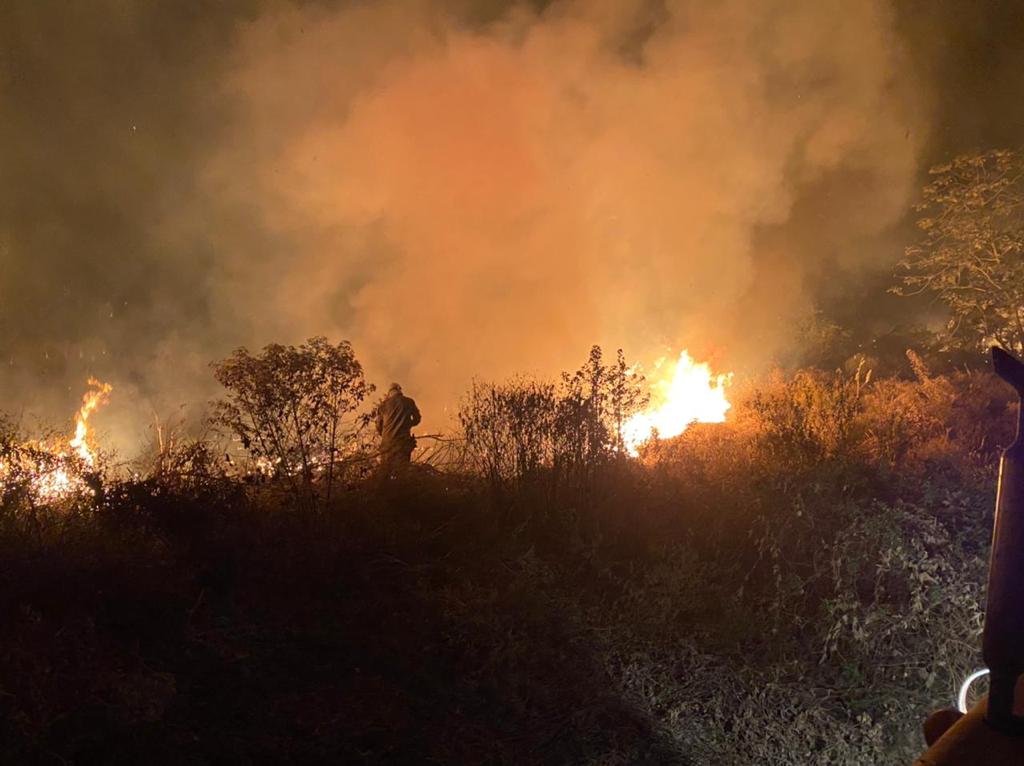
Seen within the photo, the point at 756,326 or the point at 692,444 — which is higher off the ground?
the point at 756,326

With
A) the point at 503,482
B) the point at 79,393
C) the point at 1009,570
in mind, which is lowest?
the point at 1009,570

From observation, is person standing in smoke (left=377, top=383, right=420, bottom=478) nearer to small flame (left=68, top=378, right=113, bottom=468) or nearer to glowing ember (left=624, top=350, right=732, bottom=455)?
A: small flame (left=68, top=378, right=113, bottom=468)

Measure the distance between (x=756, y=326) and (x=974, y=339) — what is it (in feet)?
19.7

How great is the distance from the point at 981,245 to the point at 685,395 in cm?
552

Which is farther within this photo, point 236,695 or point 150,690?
point 236,695

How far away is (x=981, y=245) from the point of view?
37.4 ft

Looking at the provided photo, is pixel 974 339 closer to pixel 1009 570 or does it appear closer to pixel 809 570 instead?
pixel 809 570

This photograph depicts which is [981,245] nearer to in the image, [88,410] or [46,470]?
[46,470]

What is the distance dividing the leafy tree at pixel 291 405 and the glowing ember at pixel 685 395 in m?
6.31

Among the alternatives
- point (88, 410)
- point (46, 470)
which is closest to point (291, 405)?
point (46, 470)

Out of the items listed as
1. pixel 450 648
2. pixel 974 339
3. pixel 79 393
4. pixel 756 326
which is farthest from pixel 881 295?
pixel 79 393

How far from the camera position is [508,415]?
6094mm

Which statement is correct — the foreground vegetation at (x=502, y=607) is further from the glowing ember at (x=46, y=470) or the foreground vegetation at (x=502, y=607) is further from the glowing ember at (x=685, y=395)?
the glowing ember at (x=685, y=395)

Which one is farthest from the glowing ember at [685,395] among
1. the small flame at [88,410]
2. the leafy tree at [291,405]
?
the small flame at [88,410]
